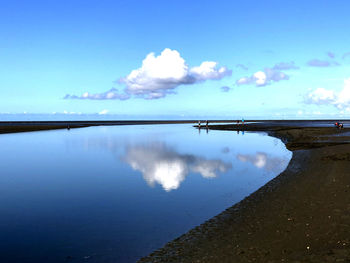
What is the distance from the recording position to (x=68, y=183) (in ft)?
70.8

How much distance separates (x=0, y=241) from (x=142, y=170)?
1664 centimetres

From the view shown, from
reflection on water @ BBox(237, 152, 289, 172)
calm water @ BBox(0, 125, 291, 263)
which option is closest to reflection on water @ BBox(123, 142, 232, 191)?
calm water @ BBox(0, 125, 291, 263)

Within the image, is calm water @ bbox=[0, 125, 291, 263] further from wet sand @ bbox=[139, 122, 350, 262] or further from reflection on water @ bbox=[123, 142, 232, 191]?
wet sand @ bbox=[139, 122, 350, 262]

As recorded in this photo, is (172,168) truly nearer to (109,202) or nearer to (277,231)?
(109,202)

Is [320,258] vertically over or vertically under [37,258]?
over

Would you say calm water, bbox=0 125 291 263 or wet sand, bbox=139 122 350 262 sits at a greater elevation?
wet sand, bbox=139 122 350 262

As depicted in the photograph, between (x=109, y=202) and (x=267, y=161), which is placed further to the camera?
(x=267, y=161)

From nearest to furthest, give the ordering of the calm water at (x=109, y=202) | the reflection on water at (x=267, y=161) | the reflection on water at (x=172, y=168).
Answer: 1. the calm water at (x=109, y=202)
2. the reflection on water at (x=172, y=168)
3. the reflection on water at (x=267, y=161)

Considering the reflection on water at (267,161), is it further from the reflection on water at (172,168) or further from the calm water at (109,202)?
the reflection on water at (172,168)

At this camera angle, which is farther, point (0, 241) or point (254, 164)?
point (254, 164)

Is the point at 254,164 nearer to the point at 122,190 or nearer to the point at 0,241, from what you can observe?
the point at 122,190

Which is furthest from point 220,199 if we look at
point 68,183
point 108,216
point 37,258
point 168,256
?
point 68,183

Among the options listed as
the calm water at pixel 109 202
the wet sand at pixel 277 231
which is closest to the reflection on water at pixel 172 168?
the calm water at pixel 109 202

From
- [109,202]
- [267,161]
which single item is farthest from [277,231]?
[267,161]
